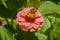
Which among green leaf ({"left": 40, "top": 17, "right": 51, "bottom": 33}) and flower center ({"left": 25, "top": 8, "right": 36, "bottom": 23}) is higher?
flower center ({"left": 25, "top": 8, "right": 36, "bottom": 23})

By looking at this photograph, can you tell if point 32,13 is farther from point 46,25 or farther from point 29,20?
point 46,25

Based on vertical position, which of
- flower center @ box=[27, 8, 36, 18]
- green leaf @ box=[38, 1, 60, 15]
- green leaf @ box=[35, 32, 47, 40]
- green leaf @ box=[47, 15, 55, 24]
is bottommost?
green leaf @ box=[35, 32, 47, 40]

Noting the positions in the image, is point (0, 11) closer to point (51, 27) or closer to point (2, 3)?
point (2, 3)

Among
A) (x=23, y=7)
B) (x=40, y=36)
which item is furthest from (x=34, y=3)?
(x=40, y=36)

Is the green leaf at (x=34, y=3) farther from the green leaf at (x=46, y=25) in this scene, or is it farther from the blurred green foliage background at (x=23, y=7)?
the green leaf at (x=46, y=25)

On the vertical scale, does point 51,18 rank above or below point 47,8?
below

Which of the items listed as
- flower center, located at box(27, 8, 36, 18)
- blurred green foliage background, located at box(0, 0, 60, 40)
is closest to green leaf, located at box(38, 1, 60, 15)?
blurred green foliage background, located at box(0, 0, 60, 40)

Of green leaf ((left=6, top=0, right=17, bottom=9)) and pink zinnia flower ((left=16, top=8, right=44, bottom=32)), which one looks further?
green leaf ((left=6, top=0, right=17, bottom=9))

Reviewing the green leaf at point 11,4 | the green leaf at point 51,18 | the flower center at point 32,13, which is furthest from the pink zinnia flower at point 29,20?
the green leaf at point 51,18

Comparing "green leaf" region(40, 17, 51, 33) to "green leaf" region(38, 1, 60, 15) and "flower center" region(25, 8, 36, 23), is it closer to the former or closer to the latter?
"green leaf" region(38, 1, 60, 15)
